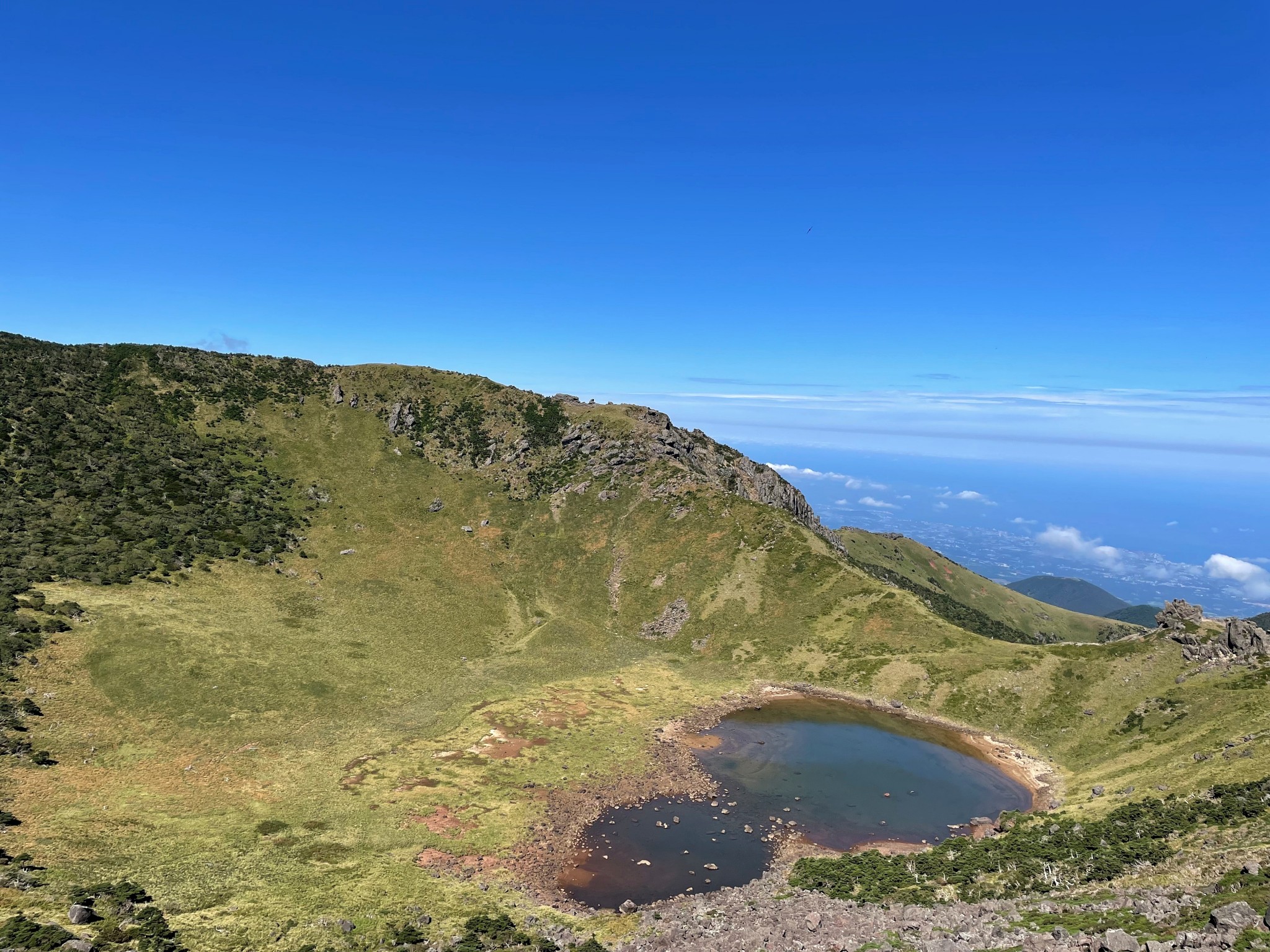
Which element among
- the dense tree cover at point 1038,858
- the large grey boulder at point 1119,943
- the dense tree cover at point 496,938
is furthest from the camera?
the dense tree cover at point 1038,858

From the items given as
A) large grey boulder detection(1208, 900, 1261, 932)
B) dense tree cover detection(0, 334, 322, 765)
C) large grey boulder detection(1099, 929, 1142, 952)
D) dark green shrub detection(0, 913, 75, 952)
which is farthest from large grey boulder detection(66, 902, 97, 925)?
large grey boulder detection(1208, 900, 1261, 932)

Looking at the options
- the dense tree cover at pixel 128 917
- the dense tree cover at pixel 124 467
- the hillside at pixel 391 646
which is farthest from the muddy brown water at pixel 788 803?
the dense tree cover at pixel 124 467

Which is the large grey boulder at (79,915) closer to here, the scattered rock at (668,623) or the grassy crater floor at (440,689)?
the grassy crater floor at (440,689)

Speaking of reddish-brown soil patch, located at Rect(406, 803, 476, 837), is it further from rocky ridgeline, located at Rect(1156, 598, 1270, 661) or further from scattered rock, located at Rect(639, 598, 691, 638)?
rocky ridgeline, located at Rect(1156, 598, 1270, 661)

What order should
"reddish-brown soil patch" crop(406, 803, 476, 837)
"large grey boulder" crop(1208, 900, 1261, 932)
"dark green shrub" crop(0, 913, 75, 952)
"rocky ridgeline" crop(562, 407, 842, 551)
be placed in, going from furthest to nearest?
"rocky ridgeline" crop(562, 407, 842, 551)
"reddish-brown soil patch" crop(406, 803, 476, 837)
"dark green shrub" crop(0, 913, 75, 952)
"large grey boulder" crop(1208, 900, 1261, 932)

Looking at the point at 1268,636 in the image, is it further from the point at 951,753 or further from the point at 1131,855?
the point at 1131,855

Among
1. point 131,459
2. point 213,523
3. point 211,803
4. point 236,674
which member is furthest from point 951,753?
point 131,459
